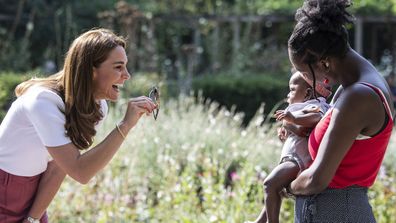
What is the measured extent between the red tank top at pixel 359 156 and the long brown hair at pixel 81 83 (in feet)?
3.06

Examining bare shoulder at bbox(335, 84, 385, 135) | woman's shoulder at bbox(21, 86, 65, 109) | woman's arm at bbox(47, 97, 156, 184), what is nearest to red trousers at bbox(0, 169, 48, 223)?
woman's arm at bbox(47, 97, 156, 184)

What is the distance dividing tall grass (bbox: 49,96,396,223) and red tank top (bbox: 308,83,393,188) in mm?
2052

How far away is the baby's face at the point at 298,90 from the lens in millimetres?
2979

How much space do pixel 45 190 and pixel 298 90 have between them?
3.69ft

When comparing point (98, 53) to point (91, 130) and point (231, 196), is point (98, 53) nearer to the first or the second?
point (91, 130)

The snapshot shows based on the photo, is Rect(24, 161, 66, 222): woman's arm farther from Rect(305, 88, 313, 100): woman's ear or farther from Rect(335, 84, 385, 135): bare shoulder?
Rect(335, 84, 385, 135): bare shoulder

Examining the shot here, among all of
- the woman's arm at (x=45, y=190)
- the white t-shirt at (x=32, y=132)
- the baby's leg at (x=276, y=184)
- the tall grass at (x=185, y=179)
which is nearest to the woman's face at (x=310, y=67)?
the baby's leg at (x=276, y=184)

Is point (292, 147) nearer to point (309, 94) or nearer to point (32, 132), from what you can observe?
point (309, 94)

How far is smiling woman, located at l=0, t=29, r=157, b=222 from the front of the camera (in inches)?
113

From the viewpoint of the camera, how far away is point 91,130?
3010mm

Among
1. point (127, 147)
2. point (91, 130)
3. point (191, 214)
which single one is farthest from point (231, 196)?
point (91, 130)

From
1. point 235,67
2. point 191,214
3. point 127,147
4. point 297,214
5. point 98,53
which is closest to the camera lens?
point 297,214

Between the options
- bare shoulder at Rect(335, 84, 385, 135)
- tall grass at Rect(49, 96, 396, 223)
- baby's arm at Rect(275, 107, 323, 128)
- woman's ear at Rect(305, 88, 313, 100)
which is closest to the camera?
bare shoulder at Rect(335, 84, 385, 135)

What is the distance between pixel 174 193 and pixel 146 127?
1512 millimetres
